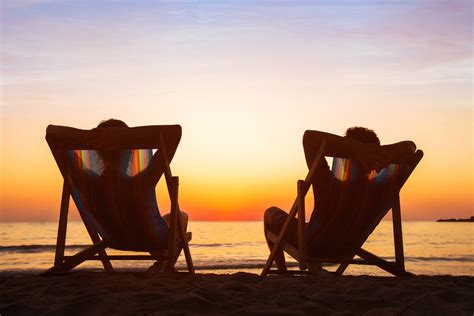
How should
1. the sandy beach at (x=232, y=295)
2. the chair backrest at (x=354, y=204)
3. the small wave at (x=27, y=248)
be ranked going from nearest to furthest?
the sandy beach at (x=232, y=295)
the chair backrest at (x=354, y=204)
the small wave at (x=27, y=248)

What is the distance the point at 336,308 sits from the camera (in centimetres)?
271

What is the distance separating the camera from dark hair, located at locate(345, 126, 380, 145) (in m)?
4.88

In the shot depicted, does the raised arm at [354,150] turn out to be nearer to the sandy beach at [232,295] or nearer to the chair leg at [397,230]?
the chair leg at [397,230]

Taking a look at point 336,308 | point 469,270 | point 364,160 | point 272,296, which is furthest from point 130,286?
point 469,270

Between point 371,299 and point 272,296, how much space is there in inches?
22.0

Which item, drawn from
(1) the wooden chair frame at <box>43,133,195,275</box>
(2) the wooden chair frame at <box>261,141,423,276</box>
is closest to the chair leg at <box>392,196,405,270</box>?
(2) the wooden chair frame at <box>261,141,423,276</box>

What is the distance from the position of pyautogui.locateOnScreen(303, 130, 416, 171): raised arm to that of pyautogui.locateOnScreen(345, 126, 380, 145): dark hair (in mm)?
331

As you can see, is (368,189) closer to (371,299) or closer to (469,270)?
(371,299)

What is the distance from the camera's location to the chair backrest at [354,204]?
4426mm

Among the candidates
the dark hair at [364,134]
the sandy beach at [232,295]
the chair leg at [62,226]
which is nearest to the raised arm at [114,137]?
the chair leg at [62,226]

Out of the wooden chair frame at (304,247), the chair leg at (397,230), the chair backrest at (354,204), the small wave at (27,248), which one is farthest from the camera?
the small wave at (27,248)

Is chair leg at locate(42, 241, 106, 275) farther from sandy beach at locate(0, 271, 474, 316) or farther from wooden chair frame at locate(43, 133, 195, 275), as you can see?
sandy beach at locate(0, 271, 474, 316)

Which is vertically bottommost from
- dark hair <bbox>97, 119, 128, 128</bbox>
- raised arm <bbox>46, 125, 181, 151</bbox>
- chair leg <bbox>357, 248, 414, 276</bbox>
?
chair leg <bbox>357, 248, 414, 276</bbox>

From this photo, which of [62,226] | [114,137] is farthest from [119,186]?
[62,226]
